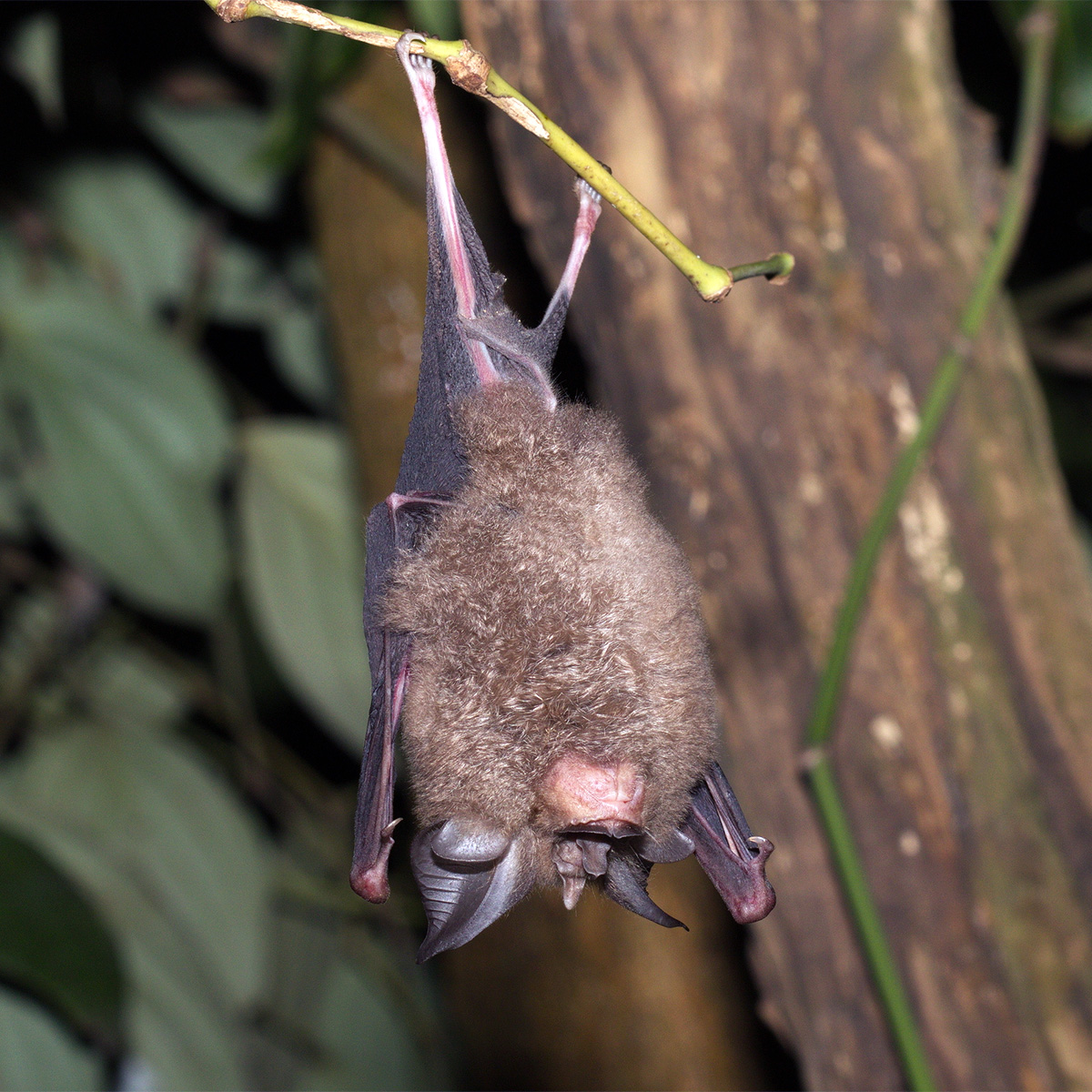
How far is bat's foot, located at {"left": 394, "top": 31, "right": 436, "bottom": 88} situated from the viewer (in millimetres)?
916

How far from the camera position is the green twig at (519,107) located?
0.77 metres

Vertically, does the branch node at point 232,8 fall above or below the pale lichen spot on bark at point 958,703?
above

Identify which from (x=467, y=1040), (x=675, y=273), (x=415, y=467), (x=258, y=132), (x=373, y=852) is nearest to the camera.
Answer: (x=373, y=852)

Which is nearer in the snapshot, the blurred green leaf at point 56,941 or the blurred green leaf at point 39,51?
the blurred green leaf at point 56,941

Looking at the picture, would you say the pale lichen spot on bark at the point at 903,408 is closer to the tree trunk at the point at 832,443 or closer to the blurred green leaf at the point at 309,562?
the tree trunk at the point at 832,443

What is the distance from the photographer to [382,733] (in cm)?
126

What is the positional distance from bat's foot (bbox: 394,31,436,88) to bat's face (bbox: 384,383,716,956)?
1.33ft

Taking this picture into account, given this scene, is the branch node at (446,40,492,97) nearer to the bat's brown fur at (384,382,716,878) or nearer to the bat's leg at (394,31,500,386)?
the bat's leg at (394,31,500,386)

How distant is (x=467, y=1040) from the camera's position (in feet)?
8.84

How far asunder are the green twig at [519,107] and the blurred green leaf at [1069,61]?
1.58 m

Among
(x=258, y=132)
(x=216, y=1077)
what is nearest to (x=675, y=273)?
(x=258, y=132)

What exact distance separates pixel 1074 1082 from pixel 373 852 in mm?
1379

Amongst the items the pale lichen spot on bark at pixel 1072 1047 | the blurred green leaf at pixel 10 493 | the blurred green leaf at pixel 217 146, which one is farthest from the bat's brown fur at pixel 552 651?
the blurred green leaf at pixel 217 146

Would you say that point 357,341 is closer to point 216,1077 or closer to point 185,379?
point 185,379
